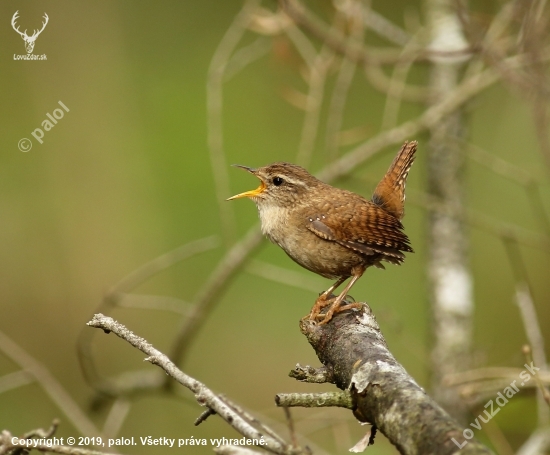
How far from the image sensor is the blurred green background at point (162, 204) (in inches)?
245

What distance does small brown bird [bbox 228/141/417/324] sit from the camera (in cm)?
333

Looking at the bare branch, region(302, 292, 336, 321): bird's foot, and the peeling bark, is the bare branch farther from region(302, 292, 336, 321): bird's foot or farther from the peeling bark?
region(302, 292, 336, 321): bird's foot

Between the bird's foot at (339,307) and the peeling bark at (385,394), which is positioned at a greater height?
the bird's foot at (339,307)

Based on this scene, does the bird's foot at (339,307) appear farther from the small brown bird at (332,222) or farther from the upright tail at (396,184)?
the upright tail at (396,184)

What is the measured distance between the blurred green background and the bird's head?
1.80 meters

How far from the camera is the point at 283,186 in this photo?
3.82 meters

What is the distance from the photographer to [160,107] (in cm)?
755

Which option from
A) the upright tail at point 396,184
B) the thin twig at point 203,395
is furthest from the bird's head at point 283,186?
the thin twig at point 203,395

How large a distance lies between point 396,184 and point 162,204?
4.00 m

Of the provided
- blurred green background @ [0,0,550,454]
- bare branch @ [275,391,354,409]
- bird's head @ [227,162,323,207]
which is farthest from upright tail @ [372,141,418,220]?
bare branch @ [275,391,354,409]

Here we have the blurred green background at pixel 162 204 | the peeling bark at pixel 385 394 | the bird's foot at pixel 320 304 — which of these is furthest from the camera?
the blurred green background at pixel 162 204

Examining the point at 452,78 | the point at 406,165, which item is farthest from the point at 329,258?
the point at 452,78

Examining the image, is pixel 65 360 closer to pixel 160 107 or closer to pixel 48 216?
pixel 48 216

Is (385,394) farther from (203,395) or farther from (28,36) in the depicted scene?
(28,36)
